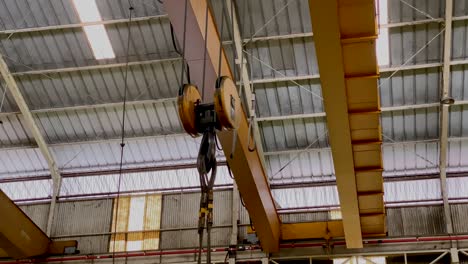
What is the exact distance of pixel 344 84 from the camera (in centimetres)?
1077

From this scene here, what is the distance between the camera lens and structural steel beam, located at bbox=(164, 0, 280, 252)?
410 inches

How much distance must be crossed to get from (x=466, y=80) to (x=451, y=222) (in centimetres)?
428

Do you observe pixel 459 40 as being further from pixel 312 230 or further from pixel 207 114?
pixel 207 114

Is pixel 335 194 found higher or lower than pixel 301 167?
lower

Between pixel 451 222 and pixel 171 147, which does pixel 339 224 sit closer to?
pixel 451 222

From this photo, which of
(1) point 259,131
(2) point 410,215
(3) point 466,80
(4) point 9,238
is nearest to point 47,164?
(4) point 9,238

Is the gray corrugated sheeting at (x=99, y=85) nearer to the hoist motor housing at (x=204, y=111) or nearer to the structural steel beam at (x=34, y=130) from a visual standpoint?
the structural steel beam at (x=34, y=130)

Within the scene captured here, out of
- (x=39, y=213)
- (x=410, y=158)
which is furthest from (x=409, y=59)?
(x=39, y=213)

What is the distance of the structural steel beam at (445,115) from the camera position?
51.3ft

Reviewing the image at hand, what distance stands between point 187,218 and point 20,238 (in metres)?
5.11

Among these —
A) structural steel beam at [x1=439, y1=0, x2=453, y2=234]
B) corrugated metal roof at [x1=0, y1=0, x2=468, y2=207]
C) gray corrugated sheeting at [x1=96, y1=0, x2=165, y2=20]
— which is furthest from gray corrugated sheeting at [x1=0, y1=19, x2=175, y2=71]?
structural steel beam at [x1=439, y1=0, x2=453, y2=234]

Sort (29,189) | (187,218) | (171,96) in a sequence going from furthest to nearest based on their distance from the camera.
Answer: (29,189) < (187,218) < (171,96)

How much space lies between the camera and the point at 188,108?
7801mm

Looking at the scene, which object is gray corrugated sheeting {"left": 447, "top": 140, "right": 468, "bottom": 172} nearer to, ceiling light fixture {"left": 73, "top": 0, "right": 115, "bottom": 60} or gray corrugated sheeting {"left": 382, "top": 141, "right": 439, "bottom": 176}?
gray corrugated sheeting {"left": 382, "top": 141, "right": 439, "bottom": 176}
